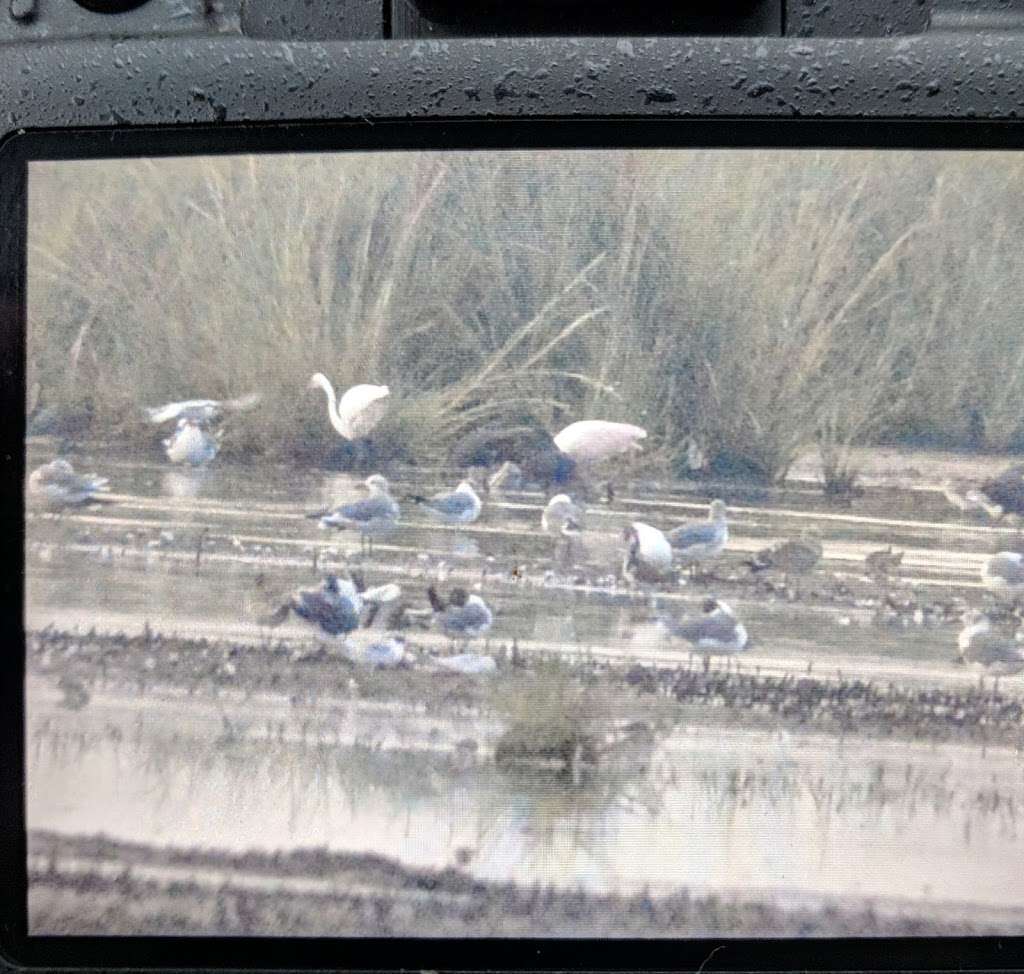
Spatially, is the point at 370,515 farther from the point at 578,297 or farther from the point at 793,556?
the point at 793,556

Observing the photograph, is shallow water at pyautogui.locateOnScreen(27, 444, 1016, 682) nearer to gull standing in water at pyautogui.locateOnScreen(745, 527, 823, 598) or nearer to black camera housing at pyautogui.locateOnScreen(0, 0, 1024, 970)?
gull standing in water at pyautogui.locateOnScreen(745, 527, 823, 598)

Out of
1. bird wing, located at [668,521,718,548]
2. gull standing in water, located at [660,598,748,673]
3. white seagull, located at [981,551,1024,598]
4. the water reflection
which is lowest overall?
the water reflection

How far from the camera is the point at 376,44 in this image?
1021mm

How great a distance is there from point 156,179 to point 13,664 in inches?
19.4

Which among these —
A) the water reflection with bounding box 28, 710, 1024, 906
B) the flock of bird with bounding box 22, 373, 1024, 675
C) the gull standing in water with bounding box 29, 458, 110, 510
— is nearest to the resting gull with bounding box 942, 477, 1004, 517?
the flock of bird with bounding box 22, 373, 1024, 675

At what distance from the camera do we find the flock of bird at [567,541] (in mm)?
1007

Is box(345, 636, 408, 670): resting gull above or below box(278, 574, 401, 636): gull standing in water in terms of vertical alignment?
below

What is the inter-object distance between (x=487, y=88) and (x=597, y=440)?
35cm

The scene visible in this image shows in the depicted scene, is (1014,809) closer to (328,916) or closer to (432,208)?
(328,916)

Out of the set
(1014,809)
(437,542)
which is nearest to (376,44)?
(437,542)

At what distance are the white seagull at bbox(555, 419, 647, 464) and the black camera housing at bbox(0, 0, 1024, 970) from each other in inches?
10.8

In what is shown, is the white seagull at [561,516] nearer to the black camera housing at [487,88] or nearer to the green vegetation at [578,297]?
the green vegetation at [578,297]

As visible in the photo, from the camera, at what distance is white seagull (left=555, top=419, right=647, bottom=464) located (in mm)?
1008

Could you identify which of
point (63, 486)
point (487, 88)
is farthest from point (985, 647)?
point (63, 486)
